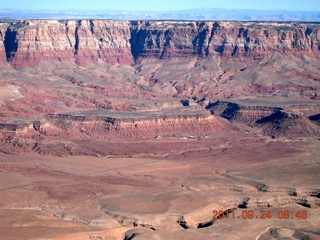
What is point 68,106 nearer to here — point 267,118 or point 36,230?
point 267,118

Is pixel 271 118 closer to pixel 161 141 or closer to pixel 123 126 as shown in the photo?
pixel 161 141

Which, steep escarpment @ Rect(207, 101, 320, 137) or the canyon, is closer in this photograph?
the canyon

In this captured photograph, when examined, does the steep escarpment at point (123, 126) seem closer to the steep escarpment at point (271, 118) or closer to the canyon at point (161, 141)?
the canyon at point (161, 141)

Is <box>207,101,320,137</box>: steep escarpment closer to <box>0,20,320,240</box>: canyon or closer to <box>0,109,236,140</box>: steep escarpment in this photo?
<box>0,20,320,240</box>: canyon

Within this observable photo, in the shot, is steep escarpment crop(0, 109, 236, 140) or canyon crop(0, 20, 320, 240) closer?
canyon crop(0, 20, 320, 240)

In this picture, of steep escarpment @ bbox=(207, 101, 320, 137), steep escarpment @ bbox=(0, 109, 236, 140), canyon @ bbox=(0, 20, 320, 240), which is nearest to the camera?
canyon @ bbox=(0, 20, 320, 240)

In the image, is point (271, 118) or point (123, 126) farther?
point (271, 118)

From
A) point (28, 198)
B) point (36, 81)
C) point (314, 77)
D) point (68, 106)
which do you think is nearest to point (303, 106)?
point (314, 77)

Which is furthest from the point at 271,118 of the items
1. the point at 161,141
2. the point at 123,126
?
the point at 123,126

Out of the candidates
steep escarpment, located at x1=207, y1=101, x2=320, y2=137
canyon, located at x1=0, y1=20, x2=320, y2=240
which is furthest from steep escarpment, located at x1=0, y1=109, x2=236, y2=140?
steep escarpment, located at x1=207, y1=101, x2=320, y2=137

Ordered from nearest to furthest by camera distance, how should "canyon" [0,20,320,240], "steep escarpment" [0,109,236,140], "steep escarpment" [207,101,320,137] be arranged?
"canyon" [0,20,320,240] → "steep escarpment" [0,109,236,140] → "steep escarpment" [207,101,320,137]
